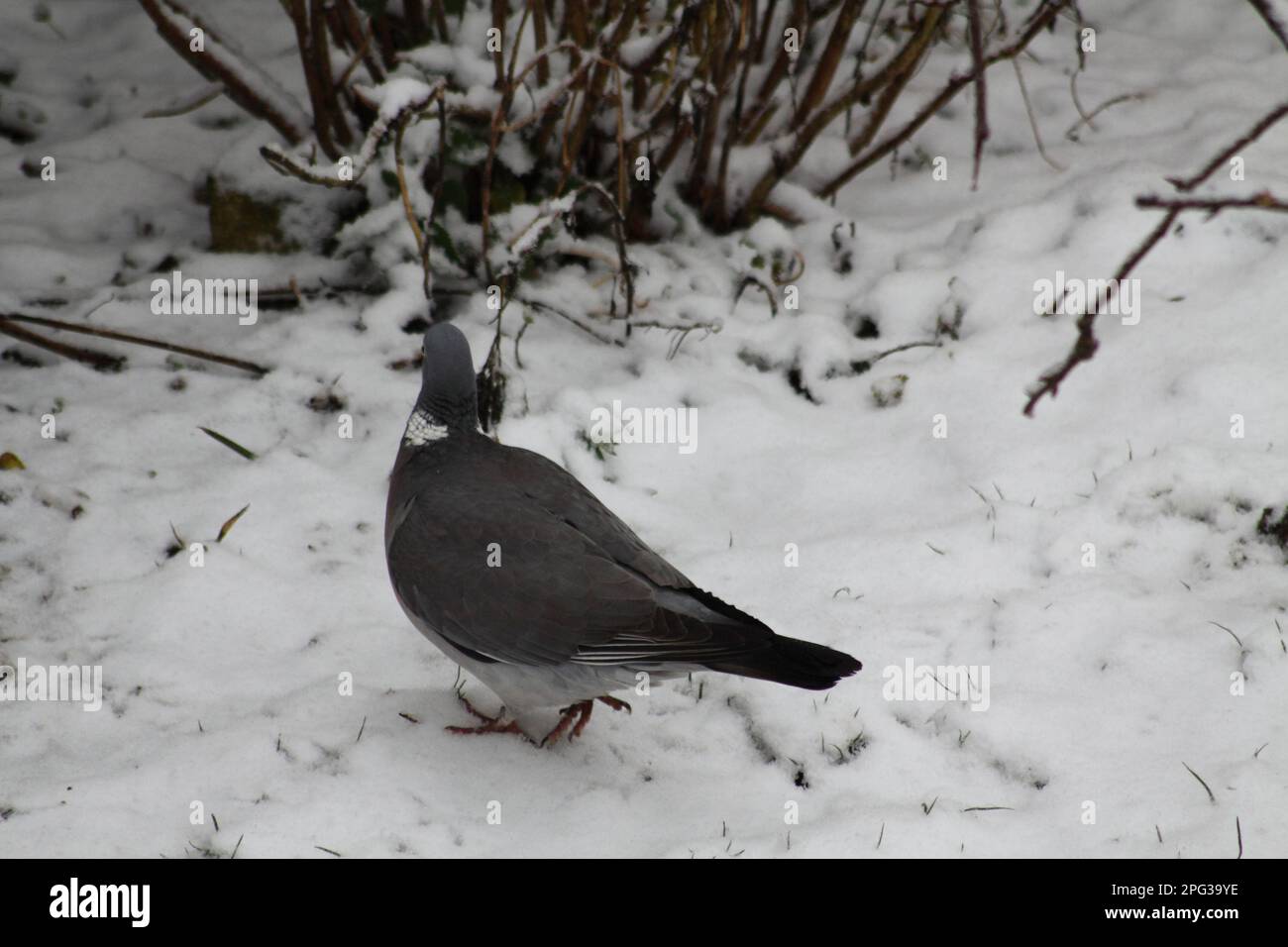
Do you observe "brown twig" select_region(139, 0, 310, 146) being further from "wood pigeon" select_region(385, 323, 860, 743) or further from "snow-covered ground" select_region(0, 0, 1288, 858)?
"wood pigeon" select_region(385, 323, 860, 743)

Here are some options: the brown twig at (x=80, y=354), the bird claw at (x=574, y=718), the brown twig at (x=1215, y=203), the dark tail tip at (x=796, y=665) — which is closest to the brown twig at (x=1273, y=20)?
the brown twig at (x=1215, y=203)

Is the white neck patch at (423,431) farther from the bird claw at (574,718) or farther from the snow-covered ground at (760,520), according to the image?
the bird claw at (574,718)

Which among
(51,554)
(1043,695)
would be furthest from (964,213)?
(51,554)

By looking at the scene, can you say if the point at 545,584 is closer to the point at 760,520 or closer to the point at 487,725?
the point at 487,725

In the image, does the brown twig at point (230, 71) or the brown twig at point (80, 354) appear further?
the brown twig at point (230, 71)

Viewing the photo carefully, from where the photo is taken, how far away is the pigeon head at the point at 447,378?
2.95 m

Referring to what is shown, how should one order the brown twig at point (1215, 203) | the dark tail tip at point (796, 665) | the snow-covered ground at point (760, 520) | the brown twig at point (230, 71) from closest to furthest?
1. the brown twig at point (1215, 203)
2. the dark tail tip at point (796, 665)
3. the snow-covered ground at point (760, 520)
4. the brown twig at point (230, 71)

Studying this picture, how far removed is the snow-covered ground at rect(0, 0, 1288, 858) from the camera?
247 centimetres

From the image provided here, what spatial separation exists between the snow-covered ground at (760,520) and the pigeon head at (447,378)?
503 mm

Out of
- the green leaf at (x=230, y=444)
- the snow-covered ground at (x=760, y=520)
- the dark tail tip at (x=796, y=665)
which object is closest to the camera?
the dark tail tip at (x=796, y=665)

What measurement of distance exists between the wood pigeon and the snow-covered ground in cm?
27

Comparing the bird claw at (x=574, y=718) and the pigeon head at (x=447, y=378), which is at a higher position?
the pigeon head at (x=447, y=378)

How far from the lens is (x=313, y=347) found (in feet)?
12.8

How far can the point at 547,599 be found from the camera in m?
2.54
